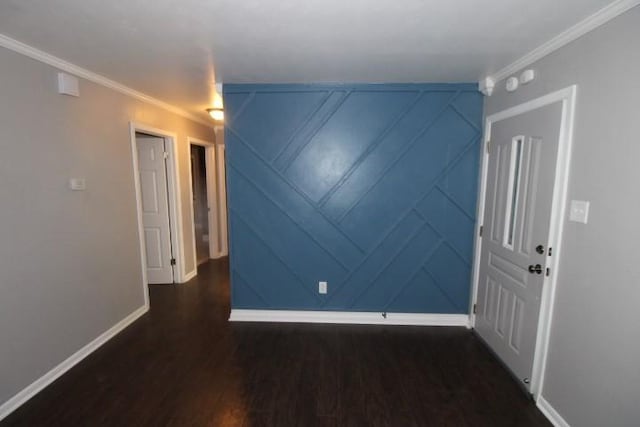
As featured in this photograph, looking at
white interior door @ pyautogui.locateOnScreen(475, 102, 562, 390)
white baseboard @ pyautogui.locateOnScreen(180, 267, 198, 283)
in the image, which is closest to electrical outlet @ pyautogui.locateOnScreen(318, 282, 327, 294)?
white interior door @ pyautogui.locateOnScreen(475, 102, 562, 390)

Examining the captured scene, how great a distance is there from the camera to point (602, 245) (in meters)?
1.50

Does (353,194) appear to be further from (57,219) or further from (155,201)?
(155,201)

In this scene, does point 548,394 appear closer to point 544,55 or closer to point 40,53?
point 544,55

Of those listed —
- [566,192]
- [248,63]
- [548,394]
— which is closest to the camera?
[566,192]

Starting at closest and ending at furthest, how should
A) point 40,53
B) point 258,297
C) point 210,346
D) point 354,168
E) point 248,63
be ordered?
point 40,53 → point 248,63 → point 210,346 → point 354,168 → point 258,297

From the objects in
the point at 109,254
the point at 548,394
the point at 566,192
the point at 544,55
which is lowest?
the point at 548,394

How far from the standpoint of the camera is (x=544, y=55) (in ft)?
6.31

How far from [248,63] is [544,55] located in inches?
85.4

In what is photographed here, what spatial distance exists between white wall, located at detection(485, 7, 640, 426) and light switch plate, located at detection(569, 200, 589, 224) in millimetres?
34

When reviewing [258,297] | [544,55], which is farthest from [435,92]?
[258,297]

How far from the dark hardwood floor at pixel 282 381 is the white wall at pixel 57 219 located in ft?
1.11

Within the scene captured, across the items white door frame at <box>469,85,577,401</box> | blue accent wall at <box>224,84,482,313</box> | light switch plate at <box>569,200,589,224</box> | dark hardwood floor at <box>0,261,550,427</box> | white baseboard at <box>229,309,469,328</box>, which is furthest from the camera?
white baseboard at <box>229,309,469,328</box>

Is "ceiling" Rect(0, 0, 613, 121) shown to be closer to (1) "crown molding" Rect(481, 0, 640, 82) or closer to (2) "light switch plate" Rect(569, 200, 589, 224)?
(1) "crown molding" Rect(481, 0, 640, 82)

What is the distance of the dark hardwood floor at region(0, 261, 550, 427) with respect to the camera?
1.84 m
